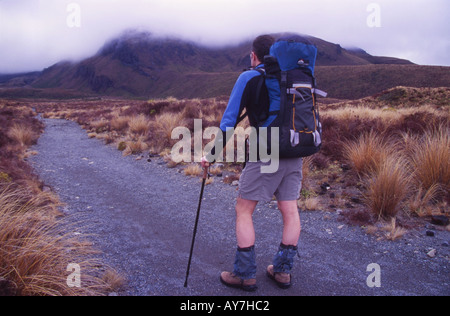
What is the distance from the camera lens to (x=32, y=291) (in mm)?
2203

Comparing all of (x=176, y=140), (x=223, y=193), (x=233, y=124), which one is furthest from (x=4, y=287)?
(x=176, y=140)

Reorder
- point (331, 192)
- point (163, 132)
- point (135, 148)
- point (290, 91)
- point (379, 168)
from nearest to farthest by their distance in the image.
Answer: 1. point (290, 91)
2. point (379, 168)
3. point (331, 192)
4. point (135, 148)
5. point (163, 132)

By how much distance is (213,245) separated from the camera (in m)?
3.62

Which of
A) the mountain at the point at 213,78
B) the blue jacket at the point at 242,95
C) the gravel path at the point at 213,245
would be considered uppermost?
the mountain at the point at 213,78

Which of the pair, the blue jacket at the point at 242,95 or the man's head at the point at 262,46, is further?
the man's head at the point at 262,46

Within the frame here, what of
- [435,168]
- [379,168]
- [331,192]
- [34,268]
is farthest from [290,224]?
[435,168]

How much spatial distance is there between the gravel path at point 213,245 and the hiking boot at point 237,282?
0.07m

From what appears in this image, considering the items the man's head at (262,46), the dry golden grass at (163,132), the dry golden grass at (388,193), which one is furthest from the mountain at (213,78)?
the man's head at (262,46)

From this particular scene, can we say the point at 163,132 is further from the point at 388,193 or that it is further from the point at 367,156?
the point at 388,193

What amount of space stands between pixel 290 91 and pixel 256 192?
0.88m

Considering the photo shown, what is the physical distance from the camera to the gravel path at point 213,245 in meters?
2.74

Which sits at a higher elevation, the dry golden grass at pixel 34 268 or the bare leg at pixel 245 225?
the bare leg at pixel 245 225

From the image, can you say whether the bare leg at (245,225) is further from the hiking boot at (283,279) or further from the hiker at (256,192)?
the hiking boot at (283,279)

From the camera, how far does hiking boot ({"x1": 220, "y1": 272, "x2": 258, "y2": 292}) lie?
8.59 feet
